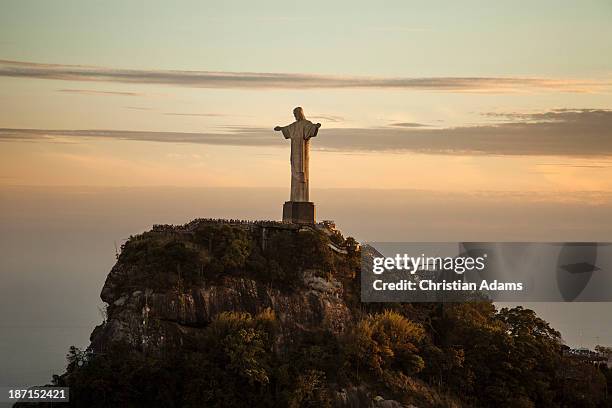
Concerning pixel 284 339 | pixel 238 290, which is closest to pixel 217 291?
pixel 238 290

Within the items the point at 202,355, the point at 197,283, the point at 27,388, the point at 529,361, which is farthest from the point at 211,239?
the point at 529,361

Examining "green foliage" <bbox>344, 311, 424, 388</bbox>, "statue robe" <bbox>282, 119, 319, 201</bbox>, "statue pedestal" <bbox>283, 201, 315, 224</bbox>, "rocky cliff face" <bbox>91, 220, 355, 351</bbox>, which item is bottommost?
"green foliage" <bbox>344, 311, 424, 388</bbox>

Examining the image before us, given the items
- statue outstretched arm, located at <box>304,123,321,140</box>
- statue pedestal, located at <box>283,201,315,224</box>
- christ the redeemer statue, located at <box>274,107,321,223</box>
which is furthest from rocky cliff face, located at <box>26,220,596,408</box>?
statue outstretched arm, located at <box>304,123,321,140</box>

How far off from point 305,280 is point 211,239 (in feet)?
15.8

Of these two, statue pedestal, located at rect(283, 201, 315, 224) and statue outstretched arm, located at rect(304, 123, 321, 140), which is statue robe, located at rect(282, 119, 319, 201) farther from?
statue pedestal, located at rect(283, 201, 315, 224)

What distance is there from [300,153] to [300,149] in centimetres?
20

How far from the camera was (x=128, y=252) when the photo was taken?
66.5 meters

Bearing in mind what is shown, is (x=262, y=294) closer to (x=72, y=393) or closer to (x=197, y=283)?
(x=197, y=283)

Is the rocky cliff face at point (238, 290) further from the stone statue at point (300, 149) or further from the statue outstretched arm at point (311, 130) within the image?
the statue outstretched arm at point (311, 130)

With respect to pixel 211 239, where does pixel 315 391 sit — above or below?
below

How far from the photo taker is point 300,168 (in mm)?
69562

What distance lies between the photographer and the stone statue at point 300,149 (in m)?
69.2

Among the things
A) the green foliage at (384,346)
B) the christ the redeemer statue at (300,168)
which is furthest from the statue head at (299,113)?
the green foliage at (384,346)

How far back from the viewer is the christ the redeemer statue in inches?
2726
